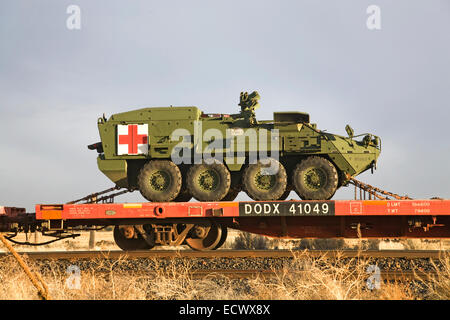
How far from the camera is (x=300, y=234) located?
32.6 feet

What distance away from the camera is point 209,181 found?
397 inches

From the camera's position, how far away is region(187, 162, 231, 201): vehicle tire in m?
10.0

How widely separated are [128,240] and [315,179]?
4996 mm

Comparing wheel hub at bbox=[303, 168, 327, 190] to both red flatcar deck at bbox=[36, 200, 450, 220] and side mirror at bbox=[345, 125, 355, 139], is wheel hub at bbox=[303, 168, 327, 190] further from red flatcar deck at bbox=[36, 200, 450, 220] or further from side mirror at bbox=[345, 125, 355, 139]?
side mirror at bbox=[345, 125, 355, 139]

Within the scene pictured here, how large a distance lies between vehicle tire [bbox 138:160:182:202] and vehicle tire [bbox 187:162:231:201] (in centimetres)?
36

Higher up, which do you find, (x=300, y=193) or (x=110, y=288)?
(x=300, y=193)

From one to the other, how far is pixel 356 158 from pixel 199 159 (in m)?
3.82

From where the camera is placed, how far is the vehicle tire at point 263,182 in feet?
32.2

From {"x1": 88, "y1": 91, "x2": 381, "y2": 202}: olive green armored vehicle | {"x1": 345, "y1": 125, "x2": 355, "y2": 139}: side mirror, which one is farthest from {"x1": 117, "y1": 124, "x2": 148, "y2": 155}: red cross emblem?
{"x1": 345, "y1": 125, "x2": 355, "y2": 139}: side mirror

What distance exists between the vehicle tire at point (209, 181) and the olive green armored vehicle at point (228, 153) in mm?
24
